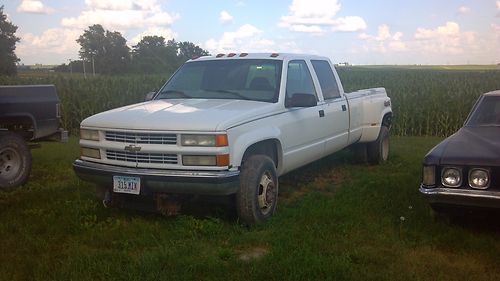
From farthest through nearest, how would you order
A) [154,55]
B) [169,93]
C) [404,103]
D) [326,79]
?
[154,55] → [404,103] → [326,79] → [169,93]

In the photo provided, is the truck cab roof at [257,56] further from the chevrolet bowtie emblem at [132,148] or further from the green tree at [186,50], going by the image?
the green tree at [186,50]

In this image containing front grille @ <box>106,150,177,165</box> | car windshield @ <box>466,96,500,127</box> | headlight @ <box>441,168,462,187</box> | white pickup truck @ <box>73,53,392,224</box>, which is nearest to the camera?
headlight @ <box>441,168,462,187</box>

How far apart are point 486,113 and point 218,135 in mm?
3285

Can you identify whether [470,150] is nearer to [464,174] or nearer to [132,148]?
[464,174]

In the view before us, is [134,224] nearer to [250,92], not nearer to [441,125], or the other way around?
[250,92]

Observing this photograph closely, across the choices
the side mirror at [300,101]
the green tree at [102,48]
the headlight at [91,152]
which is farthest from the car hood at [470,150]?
the green tree at [102,48]

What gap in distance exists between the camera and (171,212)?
5309 millimetres

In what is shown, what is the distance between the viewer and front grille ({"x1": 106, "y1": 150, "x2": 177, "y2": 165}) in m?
5.12

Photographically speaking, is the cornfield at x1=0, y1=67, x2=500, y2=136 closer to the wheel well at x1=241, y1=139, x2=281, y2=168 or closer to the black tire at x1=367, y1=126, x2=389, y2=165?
the black tire at x1=367, y1=126, x2=389, y2=165

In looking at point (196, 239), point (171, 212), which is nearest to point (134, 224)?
point (171, 212)

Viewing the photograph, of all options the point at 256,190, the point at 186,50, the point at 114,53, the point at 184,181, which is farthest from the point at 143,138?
the point at 114,53

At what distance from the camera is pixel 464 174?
4746 millimetres

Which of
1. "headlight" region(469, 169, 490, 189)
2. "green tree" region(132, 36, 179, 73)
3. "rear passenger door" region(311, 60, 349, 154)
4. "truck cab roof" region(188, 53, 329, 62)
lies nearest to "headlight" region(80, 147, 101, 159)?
"truck cab roof" region(188, 53, 329, 62)

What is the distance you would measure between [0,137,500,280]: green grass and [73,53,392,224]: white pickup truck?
33cm
